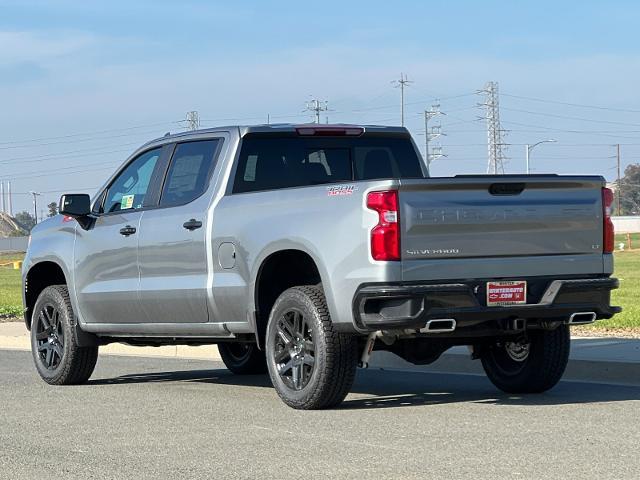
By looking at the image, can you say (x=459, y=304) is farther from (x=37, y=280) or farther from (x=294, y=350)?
(x=37, y=280)

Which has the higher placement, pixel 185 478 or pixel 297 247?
pixel 297 247

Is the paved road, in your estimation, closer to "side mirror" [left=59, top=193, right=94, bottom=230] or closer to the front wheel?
the front wheel

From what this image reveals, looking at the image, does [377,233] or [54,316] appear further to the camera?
[54,316]

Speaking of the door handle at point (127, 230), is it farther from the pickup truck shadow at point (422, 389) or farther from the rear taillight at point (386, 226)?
the rear taillight at point (386, 226)

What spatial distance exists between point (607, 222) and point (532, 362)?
134 cm

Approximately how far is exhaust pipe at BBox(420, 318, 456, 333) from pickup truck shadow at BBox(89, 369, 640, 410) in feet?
3.56

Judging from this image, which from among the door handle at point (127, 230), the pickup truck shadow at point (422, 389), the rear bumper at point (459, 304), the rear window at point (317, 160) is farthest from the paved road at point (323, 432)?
the rear window at point (317, 160)

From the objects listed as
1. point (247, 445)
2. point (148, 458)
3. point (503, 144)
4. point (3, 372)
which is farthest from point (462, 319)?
point (503, 144)

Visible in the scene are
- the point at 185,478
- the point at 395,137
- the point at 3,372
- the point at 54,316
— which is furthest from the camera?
the point at 3,372

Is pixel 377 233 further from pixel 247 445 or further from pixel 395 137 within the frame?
pixel 395 137

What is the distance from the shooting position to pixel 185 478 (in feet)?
22.4

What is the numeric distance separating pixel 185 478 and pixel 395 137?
17.3 ft

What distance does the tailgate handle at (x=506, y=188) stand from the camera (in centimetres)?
920

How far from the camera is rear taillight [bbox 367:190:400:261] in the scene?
8867 mm
